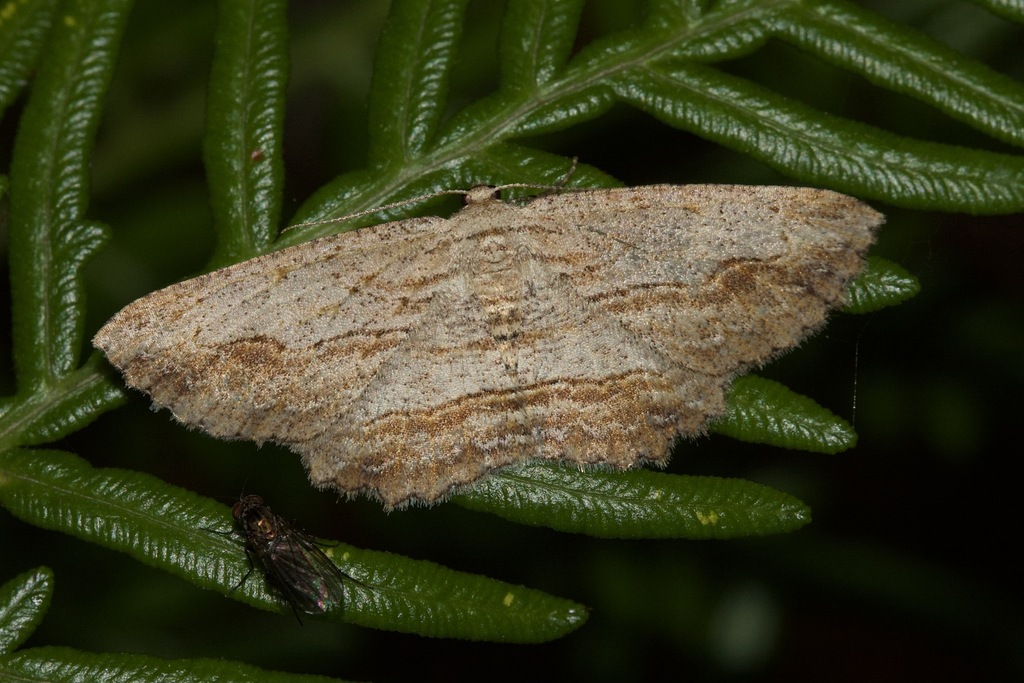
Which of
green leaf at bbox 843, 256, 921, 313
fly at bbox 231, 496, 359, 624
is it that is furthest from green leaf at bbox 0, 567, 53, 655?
green leaf at bbox 843, 256, 921, 313

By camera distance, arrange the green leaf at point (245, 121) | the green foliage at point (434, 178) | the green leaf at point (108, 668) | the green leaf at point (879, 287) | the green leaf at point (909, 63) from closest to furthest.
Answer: the green leaf at point (108, 668) < the green foliage at point (434, 178) < the green leaf at point (879, 287) < the green leaf at point (909, 63) < the green leaf at point (245, 121)

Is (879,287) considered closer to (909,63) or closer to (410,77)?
(909,63)

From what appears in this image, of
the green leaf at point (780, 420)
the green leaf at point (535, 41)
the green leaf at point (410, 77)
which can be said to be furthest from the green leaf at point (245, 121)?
the green leaf at point (780, 420)

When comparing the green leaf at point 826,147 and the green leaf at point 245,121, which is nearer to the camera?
the green leaf at point 826,147

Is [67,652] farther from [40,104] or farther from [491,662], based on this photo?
[491,662]

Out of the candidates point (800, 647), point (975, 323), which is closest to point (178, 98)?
point (975, 323)

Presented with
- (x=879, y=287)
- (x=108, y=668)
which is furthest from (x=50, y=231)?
(x=879, y=287)

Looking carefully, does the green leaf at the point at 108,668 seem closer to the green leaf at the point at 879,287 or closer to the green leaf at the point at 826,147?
the green leaf at the point at 879,287
